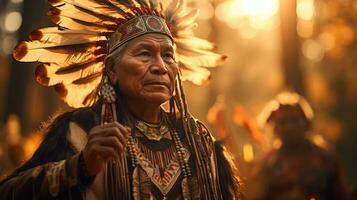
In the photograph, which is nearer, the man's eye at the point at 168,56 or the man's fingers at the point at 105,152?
the man's fingers at the point at 105,152

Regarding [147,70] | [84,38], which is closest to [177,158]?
[147,70]

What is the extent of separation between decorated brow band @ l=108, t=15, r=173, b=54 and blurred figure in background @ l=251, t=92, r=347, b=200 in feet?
12.7

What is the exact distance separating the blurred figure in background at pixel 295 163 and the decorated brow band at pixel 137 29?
3861 mm

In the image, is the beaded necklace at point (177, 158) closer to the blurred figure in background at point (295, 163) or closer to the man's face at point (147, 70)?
the man's face at point (147, 70)

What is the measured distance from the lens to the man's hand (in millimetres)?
3146

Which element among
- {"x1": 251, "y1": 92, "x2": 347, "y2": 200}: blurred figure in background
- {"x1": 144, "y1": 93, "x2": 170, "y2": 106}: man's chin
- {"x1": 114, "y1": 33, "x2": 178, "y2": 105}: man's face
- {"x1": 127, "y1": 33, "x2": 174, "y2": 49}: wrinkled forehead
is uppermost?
{"x1": 127, "y1": 33, "x2": 174, "y2": 49}: wrinkled forehead

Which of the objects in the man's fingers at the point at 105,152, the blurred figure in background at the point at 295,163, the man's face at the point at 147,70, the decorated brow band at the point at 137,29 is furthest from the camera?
the blurred figure in background at the point at 295,163

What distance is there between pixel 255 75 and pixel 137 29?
132 feet

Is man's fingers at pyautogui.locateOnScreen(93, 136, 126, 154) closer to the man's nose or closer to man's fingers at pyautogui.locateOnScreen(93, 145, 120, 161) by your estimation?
man's fingers at pyautogui.locateOnScreen(93, 145, 120, 161)

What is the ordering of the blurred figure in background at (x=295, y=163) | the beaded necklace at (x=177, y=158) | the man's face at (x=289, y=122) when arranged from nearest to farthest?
the beaded necklace at (x=177, y=158), the blurred figure in background at (x=295, y=163), the man's face at (x=289, y=122)

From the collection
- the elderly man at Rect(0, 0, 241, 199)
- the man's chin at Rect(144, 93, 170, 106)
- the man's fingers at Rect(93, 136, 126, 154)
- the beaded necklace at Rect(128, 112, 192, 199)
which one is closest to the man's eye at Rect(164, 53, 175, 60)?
the elderly man at Rect(0, 0, 241, 199)

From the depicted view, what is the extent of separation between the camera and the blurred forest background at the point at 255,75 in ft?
31.4

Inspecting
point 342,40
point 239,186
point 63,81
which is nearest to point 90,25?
point 63,81

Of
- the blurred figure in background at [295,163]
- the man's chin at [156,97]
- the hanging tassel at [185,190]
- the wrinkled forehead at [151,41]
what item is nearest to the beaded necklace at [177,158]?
the hanging tassel at [185,190]
